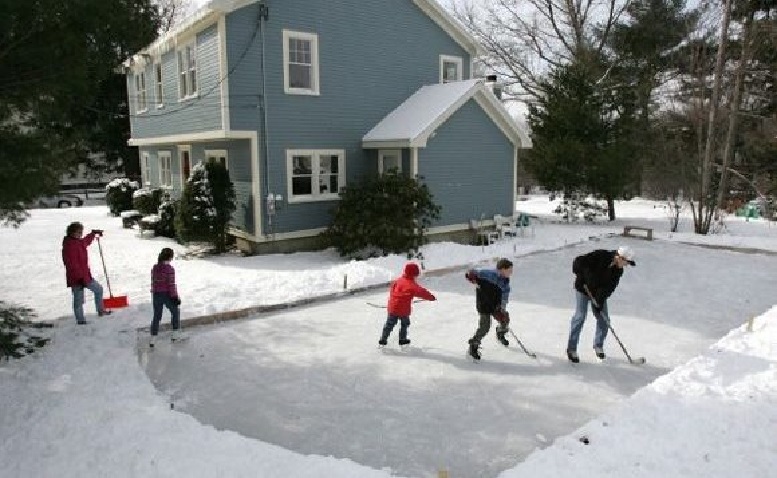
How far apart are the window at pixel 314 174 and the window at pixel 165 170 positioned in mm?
9342

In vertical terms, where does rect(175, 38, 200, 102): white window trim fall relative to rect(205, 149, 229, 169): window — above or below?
above

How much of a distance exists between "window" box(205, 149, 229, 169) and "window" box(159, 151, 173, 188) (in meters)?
5.75

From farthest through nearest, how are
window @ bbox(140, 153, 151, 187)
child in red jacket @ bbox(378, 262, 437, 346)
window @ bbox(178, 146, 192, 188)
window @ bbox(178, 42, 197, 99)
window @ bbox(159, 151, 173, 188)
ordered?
window @ bbox(140, 153, 151, 187)
window @ bbox(159, 151, 173, 188)
window @ bbox(178, 146, 192, 188)
window @ bbox(178, 42, 197, 99)
child in red jacket @ bbox(378, 262, 437, 346)

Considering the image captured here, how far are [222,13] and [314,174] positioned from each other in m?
5.06

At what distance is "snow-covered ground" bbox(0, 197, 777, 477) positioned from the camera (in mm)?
5453

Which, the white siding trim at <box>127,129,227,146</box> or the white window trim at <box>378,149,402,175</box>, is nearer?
Result: the white siding trim at <box>127,129,227,146</box>

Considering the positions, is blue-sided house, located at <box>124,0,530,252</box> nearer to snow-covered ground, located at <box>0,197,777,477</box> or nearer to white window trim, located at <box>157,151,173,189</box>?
white window trim, located at <box>157,151,173,189</box>

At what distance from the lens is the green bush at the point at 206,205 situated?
54.4 feet

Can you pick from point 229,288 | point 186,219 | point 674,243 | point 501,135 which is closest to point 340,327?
point 229,288

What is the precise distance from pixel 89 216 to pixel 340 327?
24.6 metres

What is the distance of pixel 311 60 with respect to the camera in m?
17.4

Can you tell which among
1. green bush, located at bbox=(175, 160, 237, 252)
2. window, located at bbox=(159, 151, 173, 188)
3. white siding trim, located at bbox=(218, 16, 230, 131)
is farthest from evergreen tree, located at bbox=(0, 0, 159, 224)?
window, located at bbox=(159, 151, 173, 188)

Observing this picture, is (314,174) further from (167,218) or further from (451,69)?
(451,69)

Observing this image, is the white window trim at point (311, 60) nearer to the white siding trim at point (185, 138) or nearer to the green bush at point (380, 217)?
the white siding trim at point (185, 138)
